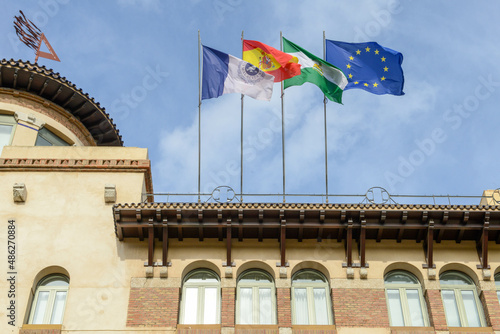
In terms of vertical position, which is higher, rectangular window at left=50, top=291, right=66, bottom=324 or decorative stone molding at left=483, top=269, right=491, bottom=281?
decorative stone molding at left=483, top=269, right=491, bottom=281

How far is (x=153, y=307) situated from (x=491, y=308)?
9043mm

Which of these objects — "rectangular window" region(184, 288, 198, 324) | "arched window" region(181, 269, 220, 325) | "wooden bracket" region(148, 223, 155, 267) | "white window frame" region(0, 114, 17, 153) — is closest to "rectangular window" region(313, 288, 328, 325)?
"arched window" region(181, 269, 220, 325)

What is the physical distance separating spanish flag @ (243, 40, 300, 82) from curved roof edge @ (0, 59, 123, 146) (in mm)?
6413

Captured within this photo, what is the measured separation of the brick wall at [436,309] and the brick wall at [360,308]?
1236 millimetres

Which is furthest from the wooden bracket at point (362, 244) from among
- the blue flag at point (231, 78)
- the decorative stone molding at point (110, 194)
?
the decorative stone molding at point (110, 194)

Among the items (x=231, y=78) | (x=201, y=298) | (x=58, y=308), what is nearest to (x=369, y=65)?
(x=231, y=78)

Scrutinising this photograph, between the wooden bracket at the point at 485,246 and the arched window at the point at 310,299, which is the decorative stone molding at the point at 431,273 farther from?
the arched window at the point at 310,299

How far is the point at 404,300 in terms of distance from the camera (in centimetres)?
2003

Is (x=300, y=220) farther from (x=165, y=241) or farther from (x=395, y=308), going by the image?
(x=165, y=241)

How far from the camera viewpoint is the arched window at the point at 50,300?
19328 mm

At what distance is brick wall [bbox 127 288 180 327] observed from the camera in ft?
62.1

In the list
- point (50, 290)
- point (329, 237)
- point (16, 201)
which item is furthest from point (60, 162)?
point (329, 237)

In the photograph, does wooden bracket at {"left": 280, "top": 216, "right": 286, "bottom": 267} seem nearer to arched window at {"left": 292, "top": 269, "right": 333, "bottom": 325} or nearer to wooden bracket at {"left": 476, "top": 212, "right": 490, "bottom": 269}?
arched window at {"left": 292, "top": 269, "right": 333, "bottom": 325}

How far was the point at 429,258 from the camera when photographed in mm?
20391
